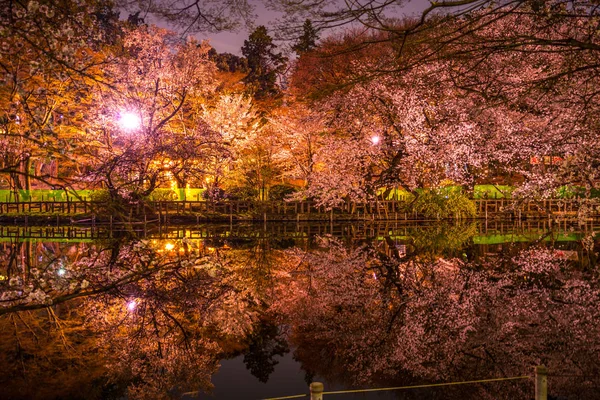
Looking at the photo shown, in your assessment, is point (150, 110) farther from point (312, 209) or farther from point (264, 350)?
point (264, 350)

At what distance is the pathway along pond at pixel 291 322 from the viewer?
301 inches

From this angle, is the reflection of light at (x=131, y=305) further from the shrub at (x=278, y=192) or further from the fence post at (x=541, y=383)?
the shrub at (x=278, y=192)

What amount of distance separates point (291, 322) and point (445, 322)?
116 inches

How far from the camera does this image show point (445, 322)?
995 cm

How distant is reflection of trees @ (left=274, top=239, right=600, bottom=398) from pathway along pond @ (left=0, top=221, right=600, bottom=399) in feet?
0.12

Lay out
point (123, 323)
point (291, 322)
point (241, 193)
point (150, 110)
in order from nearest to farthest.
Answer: point (123, 323) → point (291, 322) → point (150, 110) → point (241, 193)

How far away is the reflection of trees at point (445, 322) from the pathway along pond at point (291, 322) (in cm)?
4

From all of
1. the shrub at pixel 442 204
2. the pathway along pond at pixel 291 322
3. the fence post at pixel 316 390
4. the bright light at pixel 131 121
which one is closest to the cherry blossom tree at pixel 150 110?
the bright light at pixel 131 121

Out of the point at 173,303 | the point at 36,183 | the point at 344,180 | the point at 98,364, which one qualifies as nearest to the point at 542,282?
the point at 173,303

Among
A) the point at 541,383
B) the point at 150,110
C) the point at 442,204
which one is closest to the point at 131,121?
the point at 150,110

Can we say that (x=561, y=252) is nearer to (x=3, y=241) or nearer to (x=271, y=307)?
(x=271, y=307)

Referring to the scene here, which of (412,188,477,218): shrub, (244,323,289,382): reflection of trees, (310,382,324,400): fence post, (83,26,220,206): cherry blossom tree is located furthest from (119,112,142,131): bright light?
(310,382,324,400): fence post

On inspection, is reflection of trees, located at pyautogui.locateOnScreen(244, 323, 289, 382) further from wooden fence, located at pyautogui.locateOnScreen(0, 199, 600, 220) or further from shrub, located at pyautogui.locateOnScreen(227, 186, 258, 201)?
shrub, located at pyautogui.locateOnScreen(227, 186, 258, 201)

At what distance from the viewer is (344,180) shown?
29.0 meters
